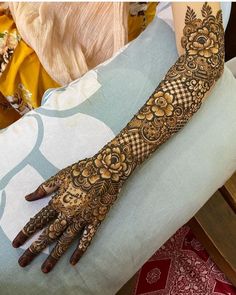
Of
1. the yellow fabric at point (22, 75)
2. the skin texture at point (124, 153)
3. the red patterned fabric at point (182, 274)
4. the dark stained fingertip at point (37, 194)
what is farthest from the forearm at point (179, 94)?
the red patterned fabric at point (182, 274)

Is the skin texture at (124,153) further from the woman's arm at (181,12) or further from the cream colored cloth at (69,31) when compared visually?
the cream colored cloth at (69,31)

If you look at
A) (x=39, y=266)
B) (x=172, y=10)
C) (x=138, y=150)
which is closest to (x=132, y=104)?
(x=138, y=150)

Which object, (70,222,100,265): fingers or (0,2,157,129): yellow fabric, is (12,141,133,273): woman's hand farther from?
(0,2,157,129): yellow fabric

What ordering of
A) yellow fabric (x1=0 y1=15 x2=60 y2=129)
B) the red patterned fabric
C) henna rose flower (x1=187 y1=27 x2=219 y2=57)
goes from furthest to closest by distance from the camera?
the red patterned fabric
yellow fabric (x1=0 y1=15 x2=60 y2=129)
henna rose flower (x1=187 y1=27 x2=219 y2=57)

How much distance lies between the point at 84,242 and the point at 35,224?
83 mm

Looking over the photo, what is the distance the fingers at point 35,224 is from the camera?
2.33ft

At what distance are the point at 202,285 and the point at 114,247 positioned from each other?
47 cm

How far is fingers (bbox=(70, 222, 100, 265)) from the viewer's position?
2.35 feet

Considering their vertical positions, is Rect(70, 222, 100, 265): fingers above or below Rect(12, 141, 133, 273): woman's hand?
below

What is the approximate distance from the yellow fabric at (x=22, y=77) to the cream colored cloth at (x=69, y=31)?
3 cm

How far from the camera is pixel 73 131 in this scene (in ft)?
2.61

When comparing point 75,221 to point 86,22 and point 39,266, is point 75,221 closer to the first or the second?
point 39,266

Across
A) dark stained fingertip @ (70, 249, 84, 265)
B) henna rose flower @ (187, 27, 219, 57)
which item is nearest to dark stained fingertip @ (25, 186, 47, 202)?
dark stained fingertip @ (70, 249, 84, 265)

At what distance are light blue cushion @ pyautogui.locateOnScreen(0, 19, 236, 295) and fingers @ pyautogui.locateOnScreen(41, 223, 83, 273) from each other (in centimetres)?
1
